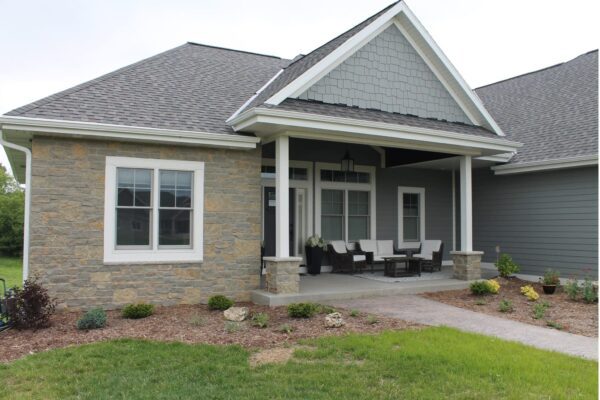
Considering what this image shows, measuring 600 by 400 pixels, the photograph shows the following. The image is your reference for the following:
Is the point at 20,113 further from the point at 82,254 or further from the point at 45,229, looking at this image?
the point at 82,254

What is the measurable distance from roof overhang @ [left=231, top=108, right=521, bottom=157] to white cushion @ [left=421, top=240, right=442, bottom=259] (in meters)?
2.92

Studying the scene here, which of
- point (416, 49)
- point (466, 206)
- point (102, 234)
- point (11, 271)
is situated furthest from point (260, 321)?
point (11, 271)

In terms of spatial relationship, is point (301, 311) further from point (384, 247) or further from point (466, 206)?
point (384, 247)

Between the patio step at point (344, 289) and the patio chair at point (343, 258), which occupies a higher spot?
the patio chair at point (343, 258)

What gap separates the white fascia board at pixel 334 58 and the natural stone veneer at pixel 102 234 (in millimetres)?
1368

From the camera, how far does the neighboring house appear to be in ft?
27.1

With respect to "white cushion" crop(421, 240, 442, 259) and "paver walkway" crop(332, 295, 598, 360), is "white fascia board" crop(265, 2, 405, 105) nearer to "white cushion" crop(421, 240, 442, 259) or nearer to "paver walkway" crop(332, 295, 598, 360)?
"paver walkway" crop(332, 295, 598, 360)

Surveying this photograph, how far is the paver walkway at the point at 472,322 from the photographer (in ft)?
20.9

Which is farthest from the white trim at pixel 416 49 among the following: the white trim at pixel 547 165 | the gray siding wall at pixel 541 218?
the gray siding wall at pixel 541 218

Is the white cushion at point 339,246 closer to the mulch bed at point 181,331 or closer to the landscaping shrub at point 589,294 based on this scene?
the mulch bed at point 181,331

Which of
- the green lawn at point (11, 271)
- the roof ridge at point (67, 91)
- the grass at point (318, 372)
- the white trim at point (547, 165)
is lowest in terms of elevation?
the green lawn at point (11, 271)

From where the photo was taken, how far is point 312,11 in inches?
573

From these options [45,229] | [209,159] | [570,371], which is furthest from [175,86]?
[570,371]

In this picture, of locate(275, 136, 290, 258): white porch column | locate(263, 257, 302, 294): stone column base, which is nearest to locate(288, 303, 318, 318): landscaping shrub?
locate(263, 257, 302, 294): stone column base
